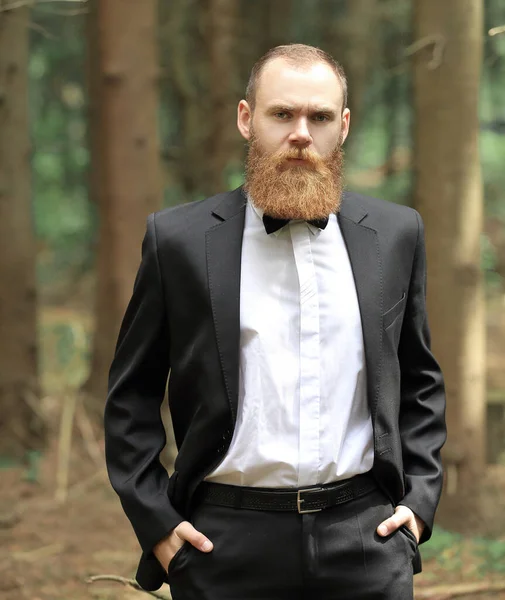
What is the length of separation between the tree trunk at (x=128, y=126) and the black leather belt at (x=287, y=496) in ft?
15.9

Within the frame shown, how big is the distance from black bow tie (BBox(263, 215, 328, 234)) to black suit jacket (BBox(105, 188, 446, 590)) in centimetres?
9

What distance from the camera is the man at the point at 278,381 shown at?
120 inches

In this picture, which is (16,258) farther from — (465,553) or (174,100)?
(174,100)

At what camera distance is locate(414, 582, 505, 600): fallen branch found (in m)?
5.38

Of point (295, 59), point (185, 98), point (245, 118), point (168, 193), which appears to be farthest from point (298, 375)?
point (185, 98)

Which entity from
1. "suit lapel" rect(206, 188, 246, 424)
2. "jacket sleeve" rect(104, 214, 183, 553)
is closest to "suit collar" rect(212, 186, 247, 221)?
"suit lapel" rect(206, 188, 246, 424)

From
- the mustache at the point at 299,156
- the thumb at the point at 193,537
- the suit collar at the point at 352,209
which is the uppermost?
the mustache at the point at 299,156

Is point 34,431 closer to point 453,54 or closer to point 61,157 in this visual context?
point 453,54

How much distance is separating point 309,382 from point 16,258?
7.01 meters

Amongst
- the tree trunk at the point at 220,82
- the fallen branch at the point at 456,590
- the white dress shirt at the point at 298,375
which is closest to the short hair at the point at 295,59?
the white dress shirt at the point at 298,375

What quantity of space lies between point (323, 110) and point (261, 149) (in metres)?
0.24

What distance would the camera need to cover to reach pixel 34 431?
31.3 feet

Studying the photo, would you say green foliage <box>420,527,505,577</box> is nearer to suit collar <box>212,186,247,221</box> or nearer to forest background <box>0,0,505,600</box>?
forest background <box>0,0,505,600</box>

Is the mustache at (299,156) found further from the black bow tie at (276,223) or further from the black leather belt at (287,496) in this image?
the black leather belt at (287,496)
